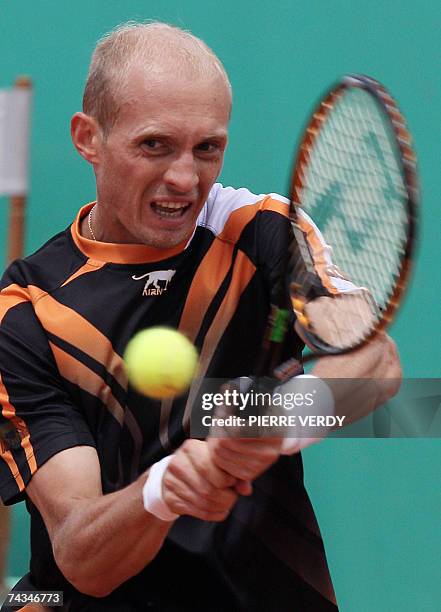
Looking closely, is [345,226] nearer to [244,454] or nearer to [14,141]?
[244,454]

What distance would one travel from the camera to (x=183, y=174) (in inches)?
55.1

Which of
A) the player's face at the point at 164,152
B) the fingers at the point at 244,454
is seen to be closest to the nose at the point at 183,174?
the player's face at the point at 164,152

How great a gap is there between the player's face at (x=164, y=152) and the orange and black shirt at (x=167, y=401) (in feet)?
0.16

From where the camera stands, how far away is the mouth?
4.69 feet

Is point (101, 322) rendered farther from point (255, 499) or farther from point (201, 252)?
point (255, 499)

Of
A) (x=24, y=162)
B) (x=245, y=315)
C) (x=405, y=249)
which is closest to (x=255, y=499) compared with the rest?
(x=245, y=315)

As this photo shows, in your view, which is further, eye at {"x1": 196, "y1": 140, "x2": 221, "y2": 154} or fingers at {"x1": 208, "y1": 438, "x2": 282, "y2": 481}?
eye at {"x1": 196, "y1": 140, "x2": 221, "y2": 154}

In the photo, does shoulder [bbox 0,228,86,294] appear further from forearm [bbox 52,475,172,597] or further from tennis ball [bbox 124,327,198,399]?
forearm [bbox 52,475,172,597]

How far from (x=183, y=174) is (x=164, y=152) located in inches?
1.5

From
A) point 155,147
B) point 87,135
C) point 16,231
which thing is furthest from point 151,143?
point 16,231

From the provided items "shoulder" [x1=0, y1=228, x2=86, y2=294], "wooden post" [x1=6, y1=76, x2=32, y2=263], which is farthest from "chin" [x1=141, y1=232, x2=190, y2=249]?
"wooden post" [x1=6, y1=76, x2=32, y2=263]

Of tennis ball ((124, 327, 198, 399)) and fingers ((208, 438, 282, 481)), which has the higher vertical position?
fingers ((208, 438, 282, 481))

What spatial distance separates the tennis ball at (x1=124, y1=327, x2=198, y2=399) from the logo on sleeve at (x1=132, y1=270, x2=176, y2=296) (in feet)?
0.13

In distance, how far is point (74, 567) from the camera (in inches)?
54.6
